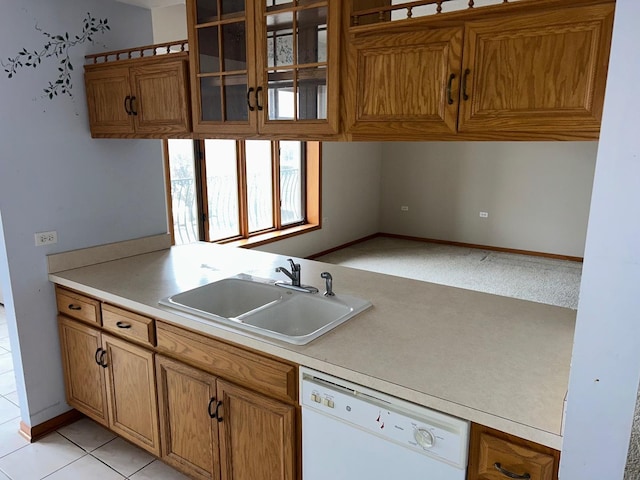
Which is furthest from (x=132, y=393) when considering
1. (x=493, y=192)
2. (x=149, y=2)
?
(x=493, y=192)

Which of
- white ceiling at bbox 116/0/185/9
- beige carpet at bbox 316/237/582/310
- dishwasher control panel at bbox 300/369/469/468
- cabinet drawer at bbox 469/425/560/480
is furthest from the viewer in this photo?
beige carpet at bbox 316/237/582/310

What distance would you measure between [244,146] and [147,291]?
3098 mm

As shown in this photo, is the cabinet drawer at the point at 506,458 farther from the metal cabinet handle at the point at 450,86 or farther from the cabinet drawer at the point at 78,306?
the cabinet drawer at the point at 78,306

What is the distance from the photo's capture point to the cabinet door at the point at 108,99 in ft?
7.75

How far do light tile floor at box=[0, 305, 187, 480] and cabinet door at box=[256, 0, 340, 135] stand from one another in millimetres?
1838

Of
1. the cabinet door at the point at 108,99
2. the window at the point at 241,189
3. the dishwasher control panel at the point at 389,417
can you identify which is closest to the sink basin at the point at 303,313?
the dishwasher control panel at the point at 389,417

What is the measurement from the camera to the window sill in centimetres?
507

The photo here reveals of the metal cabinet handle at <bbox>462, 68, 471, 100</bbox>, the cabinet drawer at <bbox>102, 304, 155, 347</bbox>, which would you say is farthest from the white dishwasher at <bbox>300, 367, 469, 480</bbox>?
the metal cabinet handle at <bbox>462, 68, 471, 100</bbox>

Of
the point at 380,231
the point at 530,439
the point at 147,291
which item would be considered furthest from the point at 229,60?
the point at 380,231

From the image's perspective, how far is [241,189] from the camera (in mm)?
5023

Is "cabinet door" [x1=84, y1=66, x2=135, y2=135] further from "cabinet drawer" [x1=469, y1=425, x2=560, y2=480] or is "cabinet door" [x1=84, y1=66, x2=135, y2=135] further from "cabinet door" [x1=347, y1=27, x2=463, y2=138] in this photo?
"cabinet drawer" [x1=469, y1=425, x2=560, y2=480]

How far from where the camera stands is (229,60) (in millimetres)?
1974

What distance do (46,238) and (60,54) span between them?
99cm

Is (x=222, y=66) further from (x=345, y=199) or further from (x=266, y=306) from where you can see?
(x=345, y=199)
